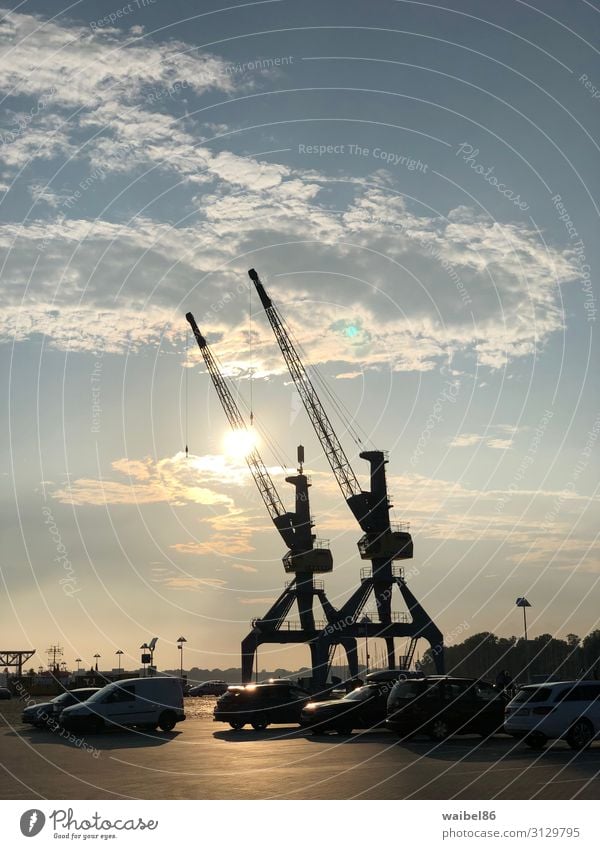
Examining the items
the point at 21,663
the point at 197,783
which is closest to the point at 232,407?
the point at 21,663

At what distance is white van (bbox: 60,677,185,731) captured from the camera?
32.2m

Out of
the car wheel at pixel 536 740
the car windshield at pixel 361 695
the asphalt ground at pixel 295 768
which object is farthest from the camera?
the car windshield at pixel 361 695

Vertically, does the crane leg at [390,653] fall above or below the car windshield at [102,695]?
below

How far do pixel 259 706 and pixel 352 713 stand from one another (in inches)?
218

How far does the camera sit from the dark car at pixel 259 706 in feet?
113

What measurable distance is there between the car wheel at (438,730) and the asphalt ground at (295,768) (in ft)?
1.29

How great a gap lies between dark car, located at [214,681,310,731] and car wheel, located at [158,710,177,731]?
1770mm

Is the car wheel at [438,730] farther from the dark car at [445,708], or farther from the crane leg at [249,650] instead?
the crane leg at [249,650]

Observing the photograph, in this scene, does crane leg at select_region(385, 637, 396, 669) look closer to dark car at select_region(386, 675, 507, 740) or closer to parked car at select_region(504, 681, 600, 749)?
dark car at select_region(386, 675, 507, 740)

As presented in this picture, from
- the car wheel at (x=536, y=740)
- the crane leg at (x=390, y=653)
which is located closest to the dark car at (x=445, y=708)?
the car wheel at (x=536, y=740)

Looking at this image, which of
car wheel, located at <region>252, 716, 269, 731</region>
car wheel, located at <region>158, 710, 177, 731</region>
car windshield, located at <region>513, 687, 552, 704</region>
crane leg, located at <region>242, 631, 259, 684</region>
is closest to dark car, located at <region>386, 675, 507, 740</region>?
car windshield, located at <region>513, 687, 552, 704</region>

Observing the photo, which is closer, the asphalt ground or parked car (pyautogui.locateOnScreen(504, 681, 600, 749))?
the asphalt ground
